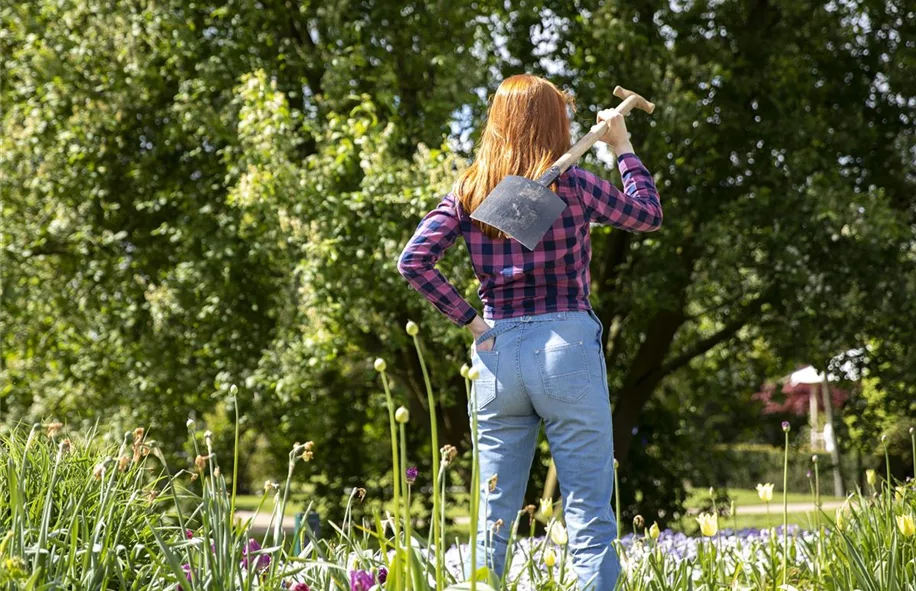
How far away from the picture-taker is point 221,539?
203cm

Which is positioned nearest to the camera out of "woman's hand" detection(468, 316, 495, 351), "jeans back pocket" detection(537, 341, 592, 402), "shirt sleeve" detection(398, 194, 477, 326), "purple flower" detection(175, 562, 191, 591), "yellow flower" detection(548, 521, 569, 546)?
"purple flower" detection(175, 562, 191, 591)

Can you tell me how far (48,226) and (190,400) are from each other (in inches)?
65.5

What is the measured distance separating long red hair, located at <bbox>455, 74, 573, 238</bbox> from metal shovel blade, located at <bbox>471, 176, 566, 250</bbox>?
0.34 feet

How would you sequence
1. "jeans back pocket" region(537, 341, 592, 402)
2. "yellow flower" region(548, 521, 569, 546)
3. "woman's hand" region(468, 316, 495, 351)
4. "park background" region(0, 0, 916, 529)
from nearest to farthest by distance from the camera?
"yellow flower" region(548, 521, 569, 546) → "jeans back pocket" region(537, 341, 592, 402) → "woman's hand" region(468, 316, 495, 351) → "park background" region(0, 0, 916, 529)

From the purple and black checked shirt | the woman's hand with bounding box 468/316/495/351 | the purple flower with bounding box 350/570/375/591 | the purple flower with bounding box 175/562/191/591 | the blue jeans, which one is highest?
the purple and black checked shirt

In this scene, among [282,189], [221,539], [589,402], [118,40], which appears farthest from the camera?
[118,40]

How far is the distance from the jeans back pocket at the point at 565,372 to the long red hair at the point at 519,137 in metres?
0.34

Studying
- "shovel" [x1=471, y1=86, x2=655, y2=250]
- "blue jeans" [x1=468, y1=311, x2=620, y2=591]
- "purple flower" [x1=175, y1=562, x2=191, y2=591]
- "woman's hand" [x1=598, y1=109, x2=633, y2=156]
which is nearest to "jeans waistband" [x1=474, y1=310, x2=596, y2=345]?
"blue jeans" [x1=468, y1=311, x2=620, y2=591]

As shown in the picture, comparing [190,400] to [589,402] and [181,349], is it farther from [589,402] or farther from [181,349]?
[589,402]

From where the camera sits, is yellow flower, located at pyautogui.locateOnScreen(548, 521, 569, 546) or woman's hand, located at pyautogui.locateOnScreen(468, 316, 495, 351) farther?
woman's hand, located at pyautogui.locateOnScreen(468, 316, 495, 351)

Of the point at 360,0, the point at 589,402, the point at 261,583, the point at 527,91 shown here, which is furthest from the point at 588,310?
the point at 360,0

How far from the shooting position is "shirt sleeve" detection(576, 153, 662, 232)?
2600mm

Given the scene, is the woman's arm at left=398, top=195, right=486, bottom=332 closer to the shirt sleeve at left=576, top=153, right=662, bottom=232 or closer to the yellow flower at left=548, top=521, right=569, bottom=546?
the shirt sleeve at left=576, top=153, right=662, bottom=232

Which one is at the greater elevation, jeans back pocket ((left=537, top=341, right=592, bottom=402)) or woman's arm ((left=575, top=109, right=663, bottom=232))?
woman's arm ((left=575, top=109, right=663, bottom=232))
